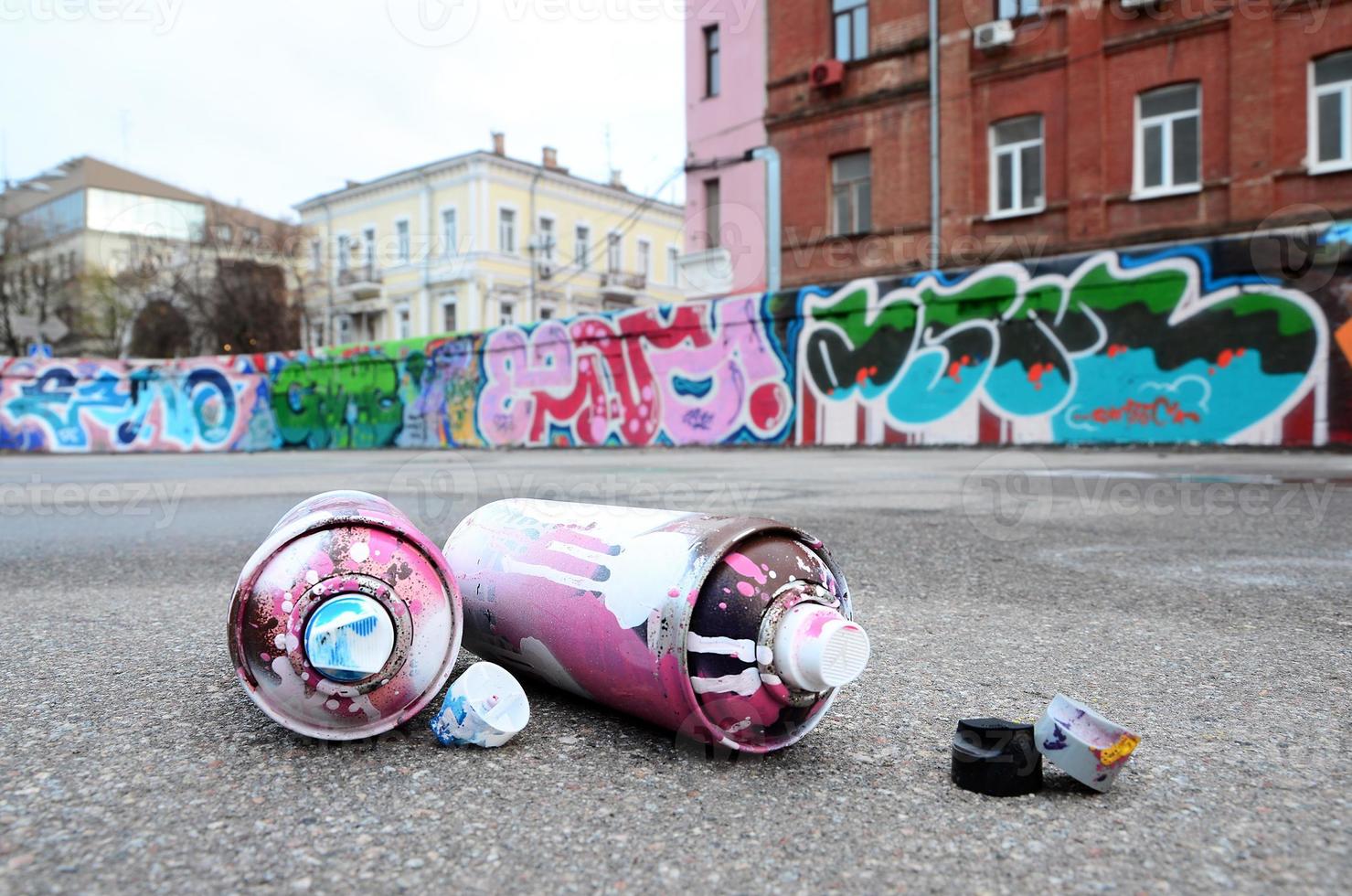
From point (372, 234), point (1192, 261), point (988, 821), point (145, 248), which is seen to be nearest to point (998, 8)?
point (1192, 261)

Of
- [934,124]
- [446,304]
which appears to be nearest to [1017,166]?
[934,124]

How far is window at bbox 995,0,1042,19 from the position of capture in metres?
15.1

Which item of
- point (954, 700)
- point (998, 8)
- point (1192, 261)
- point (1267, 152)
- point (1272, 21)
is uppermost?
point (998, 8)

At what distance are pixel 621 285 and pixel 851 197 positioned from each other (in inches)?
914

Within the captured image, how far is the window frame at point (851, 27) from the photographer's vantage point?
16.9 m

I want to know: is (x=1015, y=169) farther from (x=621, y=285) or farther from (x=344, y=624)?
(x=621, y=285)

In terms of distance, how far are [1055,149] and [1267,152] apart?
9.56 ft

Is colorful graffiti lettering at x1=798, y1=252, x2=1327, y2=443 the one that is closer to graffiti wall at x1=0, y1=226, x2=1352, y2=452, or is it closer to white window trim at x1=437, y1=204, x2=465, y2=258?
graffiti wall at x1=0, y1=226, x2=1352, y2=452

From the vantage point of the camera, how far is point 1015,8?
15.3 meters

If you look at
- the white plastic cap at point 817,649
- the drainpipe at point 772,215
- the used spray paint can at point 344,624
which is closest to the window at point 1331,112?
the drainpipe at point 772,215

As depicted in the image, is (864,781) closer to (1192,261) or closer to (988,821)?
(988,821)

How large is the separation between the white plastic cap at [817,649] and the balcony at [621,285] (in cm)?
3856

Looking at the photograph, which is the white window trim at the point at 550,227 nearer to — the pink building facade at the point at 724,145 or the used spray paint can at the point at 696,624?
the pink building facade at the point at 724,145

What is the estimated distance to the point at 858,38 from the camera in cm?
1700
